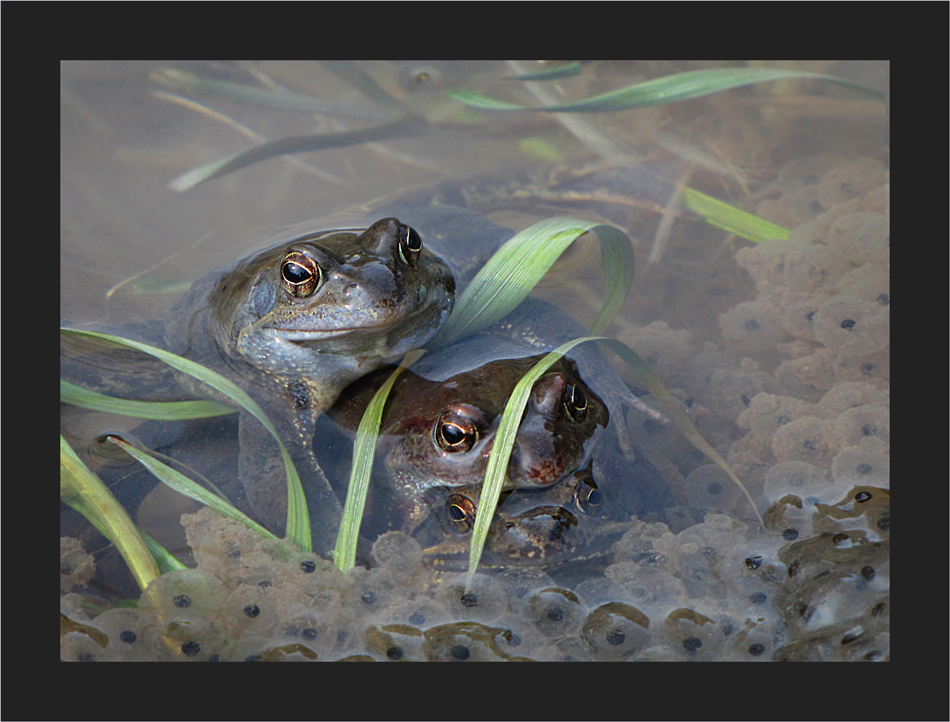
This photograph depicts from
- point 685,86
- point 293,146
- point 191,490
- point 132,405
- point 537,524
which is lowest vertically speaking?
point 537,524

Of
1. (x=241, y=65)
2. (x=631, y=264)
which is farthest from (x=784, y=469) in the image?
(x=241, y=65)

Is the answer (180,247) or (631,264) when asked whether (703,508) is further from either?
(180,247)

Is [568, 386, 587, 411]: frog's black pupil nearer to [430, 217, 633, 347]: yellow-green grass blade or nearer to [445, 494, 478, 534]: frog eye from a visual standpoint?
[445, 494, 478, 534]: frog eye

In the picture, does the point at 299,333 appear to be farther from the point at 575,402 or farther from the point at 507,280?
the point at 575,402

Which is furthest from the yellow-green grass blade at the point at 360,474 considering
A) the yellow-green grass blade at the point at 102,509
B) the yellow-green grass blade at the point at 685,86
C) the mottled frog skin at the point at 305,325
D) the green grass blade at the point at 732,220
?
the yellow-green grass blade at the point at 685,86

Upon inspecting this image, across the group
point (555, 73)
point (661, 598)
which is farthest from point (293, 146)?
point (661, 598)
